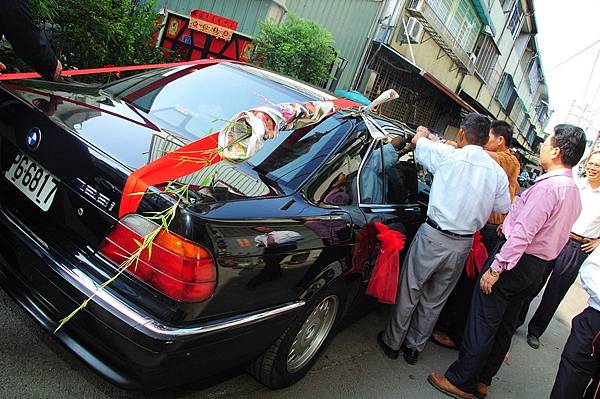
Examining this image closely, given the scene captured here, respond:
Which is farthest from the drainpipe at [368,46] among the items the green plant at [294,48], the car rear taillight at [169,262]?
the car rear taillight at [169,262]

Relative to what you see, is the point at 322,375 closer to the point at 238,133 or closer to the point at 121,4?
the point at 238,133

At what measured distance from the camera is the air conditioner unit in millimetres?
10891

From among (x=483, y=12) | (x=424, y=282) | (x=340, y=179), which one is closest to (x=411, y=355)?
(x=424, y=282)

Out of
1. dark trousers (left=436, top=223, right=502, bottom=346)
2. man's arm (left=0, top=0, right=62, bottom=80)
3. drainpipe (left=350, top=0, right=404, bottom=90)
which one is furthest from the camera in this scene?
drainpipe (left=350, top=0, right=404, bottom=90)

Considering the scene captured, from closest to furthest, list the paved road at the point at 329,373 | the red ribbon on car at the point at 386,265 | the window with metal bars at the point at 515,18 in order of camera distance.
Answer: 1. the paved road at the point at 329,373
2. the red ribbon on car at the point at 386,265
3. the window with metal bars at the point at 515,18

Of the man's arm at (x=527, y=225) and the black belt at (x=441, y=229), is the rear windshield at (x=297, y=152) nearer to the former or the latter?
the black belt at (x=441, y=229)

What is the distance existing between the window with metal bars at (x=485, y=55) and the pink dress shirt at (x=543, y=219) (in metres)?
16.3

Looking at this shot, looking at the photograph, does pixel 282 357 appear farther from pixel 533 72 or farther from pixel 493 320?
pixel 533 72

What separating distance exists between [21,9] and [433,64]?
535 inches

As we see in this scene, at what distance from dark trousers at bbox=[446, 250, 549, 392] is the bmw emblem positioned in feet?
9.30

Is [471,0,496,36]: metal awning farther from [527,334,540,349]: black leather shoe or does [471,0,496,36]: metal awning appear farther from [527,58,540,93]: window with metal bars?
[527,58,540,93]: window with metal bars

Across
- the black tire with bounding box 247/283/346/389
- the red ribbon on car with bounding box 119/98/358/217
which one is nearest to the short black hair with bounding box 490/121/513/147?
the black tire with bounding box 247/283/346/389

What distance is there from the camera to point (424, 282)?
3.39 m

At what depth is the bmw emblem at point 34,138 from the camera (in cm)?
208
